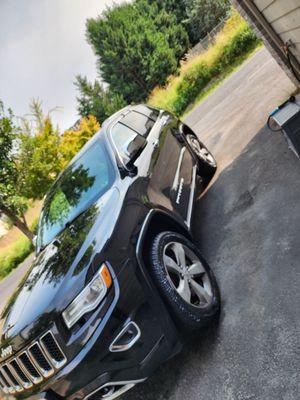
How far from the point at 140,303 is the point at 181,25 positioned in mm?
43203

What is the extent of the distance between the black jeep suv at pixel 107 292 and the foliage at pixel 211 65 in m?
18.6

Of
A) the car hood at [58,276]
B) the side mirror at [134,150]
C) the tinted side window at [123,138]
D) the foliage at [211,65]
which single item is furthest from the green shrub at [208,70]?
the car hood at [58,276]

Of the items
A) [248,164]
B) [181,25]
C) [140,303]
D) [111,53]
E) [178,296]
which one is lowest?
[248,164]

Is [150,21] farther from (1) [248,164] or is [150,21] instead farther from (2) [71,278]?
(2) [71,278]

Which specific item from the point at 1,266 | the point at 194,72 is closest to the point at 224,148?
the point at 1,266

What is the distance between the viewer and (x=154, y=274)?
285 cm

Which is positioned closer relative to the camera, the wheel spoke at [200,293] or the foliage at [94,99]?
the wheel spoke at [200,293]

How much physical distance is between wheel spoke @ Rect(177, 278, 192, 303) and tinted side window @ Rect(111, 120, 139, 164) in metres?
1.40

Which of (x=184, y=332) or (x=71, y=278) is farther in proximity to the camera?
(x=184, y=332)

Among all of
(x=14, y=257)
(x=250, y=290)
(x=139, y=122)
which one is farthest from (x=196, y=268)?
(x=14, y=257)

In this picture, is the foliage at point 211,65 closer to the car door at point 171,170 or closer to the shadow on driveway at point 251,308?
the car door at point 171,170

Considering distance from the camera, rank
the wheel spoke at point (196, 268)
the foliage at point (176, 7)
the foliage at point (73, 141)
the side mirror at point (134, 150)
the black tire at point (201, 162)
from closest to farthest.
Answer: the wheel spoke at point (196, 268)
the side mirror at point (134, 150)
the black tire at point (201, 162)
the foliage at point (73, 141)
the foliage at point (176, 7)

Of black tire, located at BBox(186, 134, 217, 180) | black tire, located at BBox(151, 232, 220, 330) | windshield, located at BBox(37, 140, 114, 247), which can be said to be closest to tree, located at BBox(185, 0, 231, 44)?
black tire, located at BBox(186, 134, 217, 180)

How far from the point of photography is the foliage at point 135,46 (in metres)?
38.2
